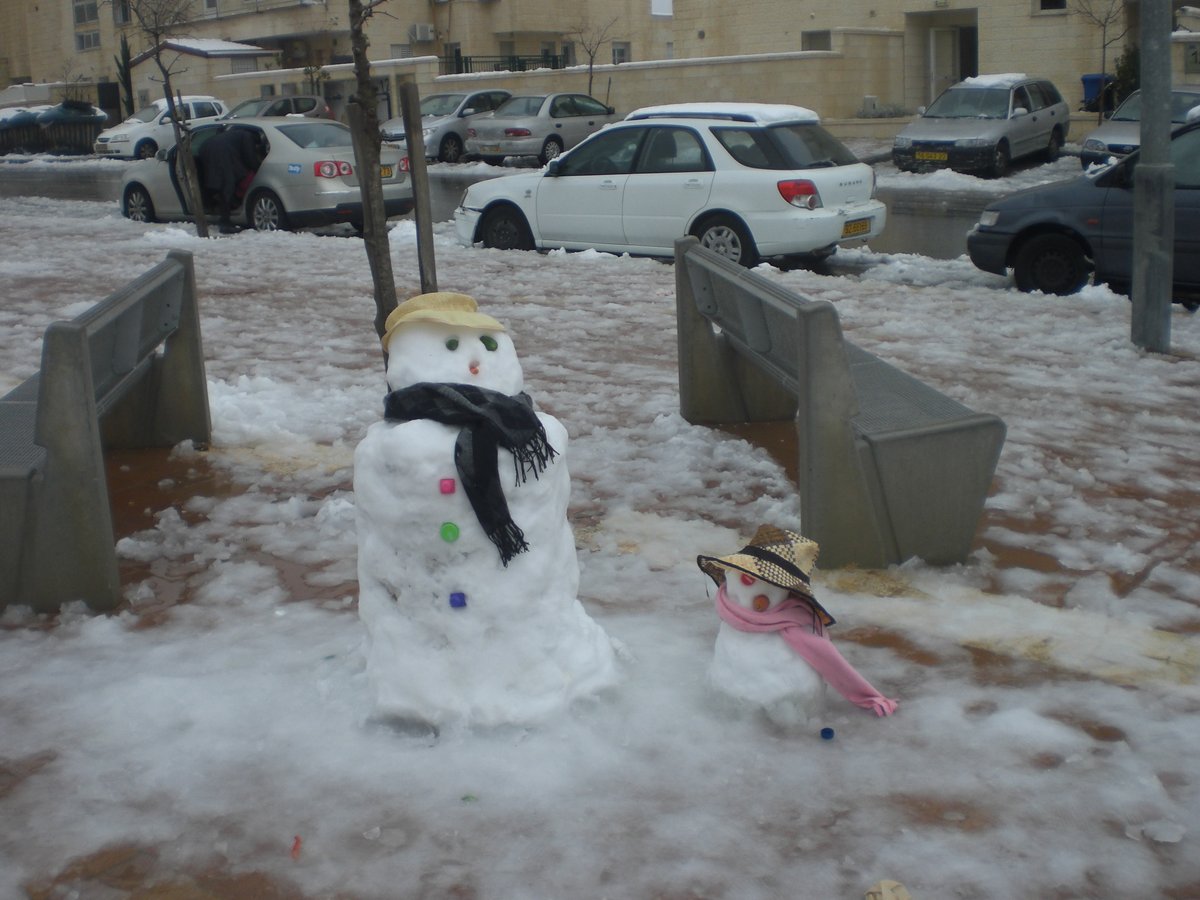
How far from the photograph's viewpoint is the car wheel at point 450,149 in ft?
106

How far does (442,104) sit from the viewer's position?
34.4 metres

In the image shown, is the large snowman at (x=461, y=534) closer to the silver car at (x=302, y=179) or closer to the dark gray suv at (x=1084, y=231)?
the dark gray suv at (x=1084, y=231)

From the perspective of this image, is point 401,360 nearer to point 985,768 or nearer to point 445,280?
point 985,768

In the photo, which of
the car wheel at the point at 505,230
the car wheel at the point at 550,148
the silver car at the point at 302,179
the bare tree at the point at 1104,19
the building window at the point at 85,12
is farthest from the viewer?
the building window at the point at 85,12

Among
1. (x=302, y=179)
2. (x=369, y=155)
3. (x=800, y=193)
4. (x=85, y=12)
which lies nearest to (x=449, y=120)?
(x=302, y=179)

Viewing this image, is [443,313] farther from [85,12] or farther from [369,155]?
[85,12]

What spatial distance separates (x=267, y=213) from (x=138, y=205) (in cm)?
315

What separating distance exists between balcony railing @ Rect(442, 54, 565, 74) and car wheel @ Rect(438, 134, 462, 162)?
16.2 metres

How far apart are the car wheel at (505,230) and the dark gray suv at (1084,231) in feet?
15.2

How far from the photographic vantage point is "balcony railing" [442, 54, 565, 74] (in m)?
48.0

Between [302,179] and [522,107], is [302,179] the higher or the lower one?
the lower one

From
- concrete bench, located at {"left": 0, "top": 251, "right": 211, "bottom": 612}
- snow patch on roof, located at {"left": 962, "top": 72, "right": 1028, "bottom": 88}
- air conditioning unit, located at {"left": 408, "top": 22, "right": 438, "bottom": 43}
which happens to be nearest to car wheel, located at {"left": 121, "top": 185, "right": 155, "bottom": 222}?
concrete bench, located at {"left": 0, "top": 251, "right": 211, "bottom": 612}

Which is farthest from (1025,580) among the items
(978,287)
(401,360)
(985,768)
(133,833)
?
(978,287)

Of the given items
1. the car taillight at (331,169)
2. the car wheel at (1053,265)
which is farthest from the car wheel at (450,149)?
the car wheel at (1053,265)
